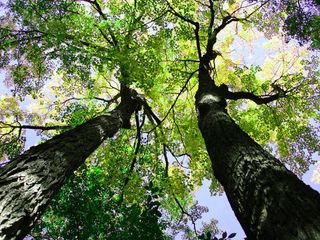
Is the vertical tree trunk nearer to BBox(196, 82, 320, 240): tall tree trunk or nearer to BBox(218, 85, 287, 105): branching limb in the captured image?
BBox(196, 82, 320, 240): tall tree trunk

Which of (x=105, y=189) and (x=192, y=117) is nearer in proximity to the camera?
(x=105, y=189)

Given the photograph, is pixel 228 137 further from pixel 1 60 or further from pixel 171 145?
pixel 1 60

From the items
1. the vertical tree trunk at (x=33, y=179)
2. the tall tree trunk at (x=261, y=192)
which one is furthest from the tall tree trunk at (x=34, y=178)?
the tall tree trunk at (x=261, y=192)

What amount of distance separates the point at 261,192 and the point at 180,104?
10.1 metres

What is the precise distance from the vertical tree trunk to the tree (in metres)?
0.02

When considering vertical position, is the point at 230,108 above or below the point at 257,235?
above

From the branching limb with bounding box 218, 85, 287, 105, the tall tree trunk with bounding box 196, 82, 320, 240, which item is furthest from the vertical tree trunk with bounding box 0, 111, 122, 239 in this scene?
the branching limb with bounding box 218, 85, 287, 105

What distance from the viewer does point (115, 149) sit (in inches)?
442

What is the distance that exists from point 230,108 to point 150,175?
3.67m

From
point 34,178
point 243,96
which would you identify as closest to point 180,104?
point 243,96

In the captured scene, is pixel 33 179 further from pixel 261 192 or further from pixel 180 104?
pixel 180 104

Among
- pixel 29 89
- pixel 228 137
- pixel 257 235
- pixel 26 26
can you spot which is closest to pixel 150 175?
pixel 29 89

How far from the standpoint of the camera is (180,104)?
43.1 feet

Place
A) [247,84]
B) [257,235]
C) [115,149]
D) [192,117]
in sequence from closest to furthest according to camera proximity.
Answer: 1. [257,235]
2. [247,84]
3. [115,149]
4. [192,117]
